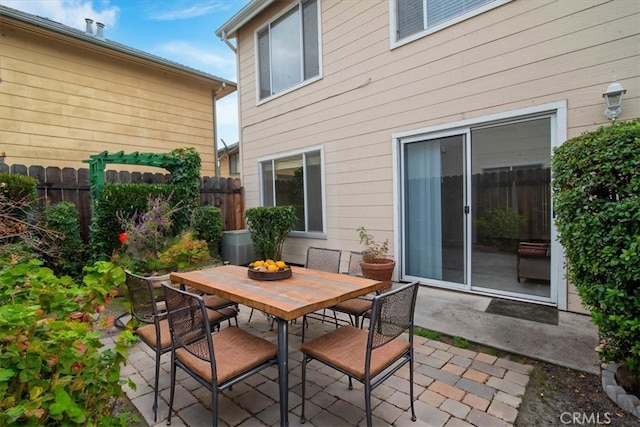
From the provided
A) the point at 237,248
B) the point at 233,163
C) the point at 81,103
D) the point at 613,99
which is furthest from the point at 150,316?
the point at 233,163

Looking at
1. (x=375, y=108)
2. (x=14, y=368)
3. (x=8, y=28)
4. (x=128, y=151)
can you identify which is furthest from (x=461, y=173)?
(x=8, y=28)

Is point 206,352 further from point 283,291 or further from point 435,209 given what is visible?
point 435,209

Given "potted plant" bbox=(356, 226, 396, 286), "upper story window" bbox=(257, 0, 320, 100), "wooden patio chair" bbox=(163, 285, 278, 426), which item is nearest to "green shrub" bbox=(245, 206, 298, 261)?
"potted plant" bbox=(356, 226, 396, 286)

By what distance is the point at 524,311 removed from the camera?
11.9ft

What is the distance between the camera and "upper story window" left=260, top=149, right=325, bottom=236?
597 cm

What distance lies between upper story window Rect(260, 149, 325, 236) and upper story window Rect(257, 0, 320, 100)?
1.49m

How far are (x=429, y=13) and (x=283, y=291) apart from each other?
4287mm

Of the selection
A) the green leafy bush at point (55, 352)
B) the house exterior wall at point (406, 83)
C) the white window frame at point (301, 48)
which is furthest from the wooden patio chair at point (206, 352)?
the white window frame at point (301, 48)

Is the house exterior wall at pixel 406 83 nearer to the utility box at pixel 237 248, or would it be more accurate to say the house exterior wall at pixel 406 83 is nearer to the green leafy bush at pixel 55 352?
the utility box at pixel 237 248

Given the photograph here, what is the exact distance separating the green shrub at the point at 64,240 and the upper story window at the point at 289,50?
13.9ft

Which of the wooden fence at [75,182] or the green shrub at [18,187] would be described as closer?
the green shrub at [18,187]

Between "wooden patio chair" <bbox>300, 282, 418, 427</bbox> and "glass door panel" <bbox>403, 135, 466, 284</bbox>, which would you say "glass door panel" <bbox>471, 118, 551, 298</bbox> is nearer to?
"glass door panel" <bbox>403, 135, 466, 284</bbox>

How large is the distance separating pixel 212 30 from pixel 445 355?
26.2 feet

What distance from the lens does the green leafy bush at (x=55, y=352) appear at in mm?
984
